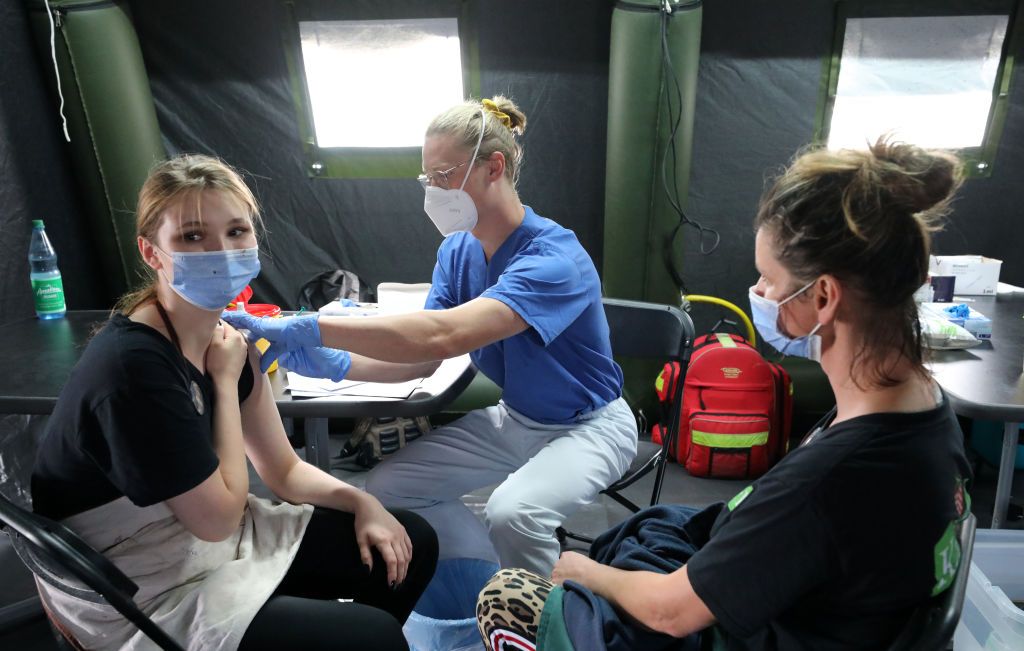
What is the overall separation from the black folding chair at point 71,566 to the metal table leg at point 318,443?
719mm

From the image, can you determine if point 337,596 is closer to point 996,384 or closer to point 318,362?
point 318,362

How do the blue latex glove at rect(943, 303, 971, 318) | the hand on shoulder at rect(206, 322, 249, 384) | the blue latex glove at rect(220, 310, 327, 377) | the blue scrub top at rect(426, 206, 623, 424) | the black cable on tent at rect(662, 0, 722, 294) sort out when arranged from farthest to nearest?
the black cable on tent at rect(662, 0, 722, 294), the blue latex glove at rect(943, 303, 971, 318), the blue scrub top at rect(426, 206, 623, 424), the blue latex glove at rect(220, 310, 327, 377), the hand on shoulder at rect(206, 322, 249, 384)

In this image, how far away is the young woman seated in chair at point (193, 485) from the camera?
1.06 metres

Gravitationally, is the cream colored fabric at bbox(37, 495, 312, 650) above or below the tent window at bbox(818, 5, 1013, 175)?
below

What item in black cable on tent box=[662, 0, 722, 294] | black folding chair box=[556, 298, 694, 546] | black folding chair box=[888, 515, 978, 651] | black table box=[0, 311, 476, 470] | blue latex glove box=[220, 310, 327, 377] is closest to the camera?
black folding chair box=[888, 515, 978, 651]

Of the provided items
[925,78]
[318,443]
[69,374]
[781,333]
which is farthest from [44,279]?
[925,78]

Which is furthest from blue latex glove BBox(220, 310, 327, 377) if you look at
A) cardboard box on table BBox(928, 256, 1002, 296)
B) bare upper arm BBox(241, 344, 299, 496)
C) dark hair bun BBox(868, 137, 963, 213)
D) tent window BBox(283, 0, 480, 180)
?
cardboard box on table BBox(928, 256, 1002, 296)

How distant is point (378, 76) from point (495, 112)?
1.43 metres

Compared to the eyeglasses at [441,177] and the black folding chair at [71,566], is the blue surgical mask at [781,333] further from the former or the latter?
the black folding chair at [71,566]

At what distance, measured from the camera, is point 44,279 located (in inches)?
92.3

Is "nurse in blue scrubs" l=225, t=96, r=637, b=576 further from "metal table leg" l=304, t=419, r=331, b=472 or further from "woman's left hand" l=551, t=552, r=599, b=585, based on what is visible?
"woman's left hand" l=551, t=552, r=599, b=585

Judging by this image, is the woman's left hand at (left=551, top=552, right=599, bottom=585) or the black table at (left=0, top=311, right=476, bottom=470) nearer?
the woman's left hand at (left=551, top=552, right=599, bottom=585)

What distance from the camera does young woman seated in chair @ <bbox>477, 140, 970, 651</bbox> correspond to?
32.3 inches

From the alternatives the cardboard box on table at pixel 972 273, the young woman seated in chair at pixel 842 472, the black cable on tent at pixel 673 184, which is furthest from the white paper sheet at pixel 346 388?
the cardboard box on table at pixel 972 273
